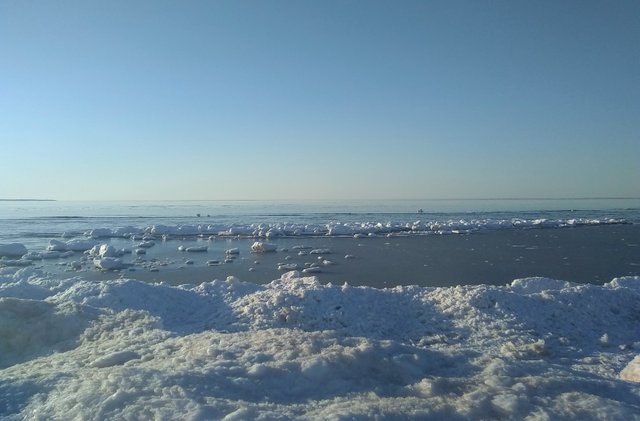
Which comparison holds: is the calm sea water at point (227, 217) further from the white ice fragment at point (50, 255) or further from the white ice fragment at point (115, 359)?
the white ice fragment at point (115, 359)

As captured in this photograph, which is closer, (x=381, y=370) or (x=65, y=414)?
(x=65, y=414)

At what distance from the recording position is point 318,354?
18.0ft

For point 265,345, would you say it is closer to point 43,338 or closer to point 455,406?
point 455,406

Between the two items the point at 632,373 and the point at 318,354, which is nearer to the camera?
the point at 318,354

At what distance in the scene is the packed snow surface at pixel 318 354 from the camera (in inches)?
169

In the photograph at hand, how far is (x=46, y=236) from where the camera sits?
33.1m

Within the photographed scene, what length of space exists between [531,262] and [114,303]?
57.0 ft

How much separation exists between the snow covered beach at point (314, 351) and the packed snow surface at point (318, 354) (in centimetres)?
2

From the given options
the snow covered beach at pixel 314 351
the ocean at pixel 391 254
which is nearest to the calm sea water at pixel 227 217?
the ocean at pixel 391 254

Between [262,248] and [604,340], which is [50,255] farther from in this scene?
[604,340]

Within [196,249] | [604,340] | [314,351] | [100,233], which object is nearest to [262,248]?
[196,249]

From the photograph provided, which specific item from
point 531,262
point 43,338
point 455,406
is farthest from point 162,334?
point 531,262

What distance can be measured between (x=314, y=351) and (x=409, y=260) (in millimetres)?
15341

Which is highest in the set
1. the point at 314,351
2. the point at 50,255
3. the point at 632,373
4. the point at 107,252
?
the point at 314,351
